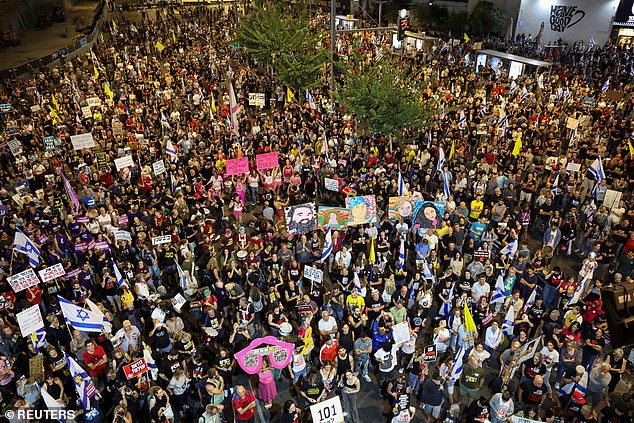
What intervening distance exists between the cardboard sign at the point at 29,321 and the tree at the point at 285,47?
57.9ft

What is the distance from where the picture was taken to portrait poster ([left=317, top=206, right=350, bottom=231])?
42.1 ft

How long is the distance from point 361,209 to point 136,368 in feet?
22.3

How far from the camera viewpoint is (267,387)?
916 centimetres

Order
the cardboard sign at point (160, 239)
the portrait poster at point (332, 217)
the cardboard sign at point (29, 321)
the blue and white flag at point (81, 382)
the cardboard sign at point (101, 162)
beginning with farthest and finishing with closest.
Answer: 1. the cardboard sign at point (101, 162)
2. the portrait poster at point (332, 217)
3. the cardboard sign at point (160, 239)
4. the cardboard sign at point (29, 321)
5. the blue and white flag at point (81, 382)

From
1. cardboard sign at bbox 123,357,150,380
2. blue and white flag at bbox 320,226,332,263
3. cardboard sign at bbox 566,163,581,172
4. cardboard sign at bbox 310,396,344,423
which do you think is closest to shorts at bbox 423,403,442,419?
cardboard sign at bbox 310,396,344,423

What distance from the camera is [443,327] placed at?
9.52 m

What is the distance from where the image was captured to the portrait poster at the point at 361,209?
12922 millimetres

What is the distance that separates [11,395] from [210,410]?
4.21m

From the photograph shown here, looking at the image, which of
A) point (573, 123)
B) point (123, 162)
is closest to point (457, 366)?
point (123, 162)

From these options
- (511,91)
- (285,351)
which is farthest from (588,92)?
(285,351)

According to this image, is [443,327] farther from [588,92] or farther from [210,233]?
[588,92]

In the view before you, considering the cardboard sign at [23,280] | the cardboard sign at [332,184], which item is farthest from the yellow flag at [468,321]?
the cardboard sign at [23,280]

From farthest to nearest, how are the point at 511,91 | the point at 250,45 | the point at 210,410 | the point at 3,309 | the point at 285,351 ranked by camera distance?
the point at 250,45
the point at 511,91
the point at 3,309
the point at 285,351
the point at 210,410

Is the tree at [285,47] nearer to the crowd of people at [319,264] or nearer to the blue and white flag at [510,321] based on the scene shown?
the crowd of people at [319,264]
